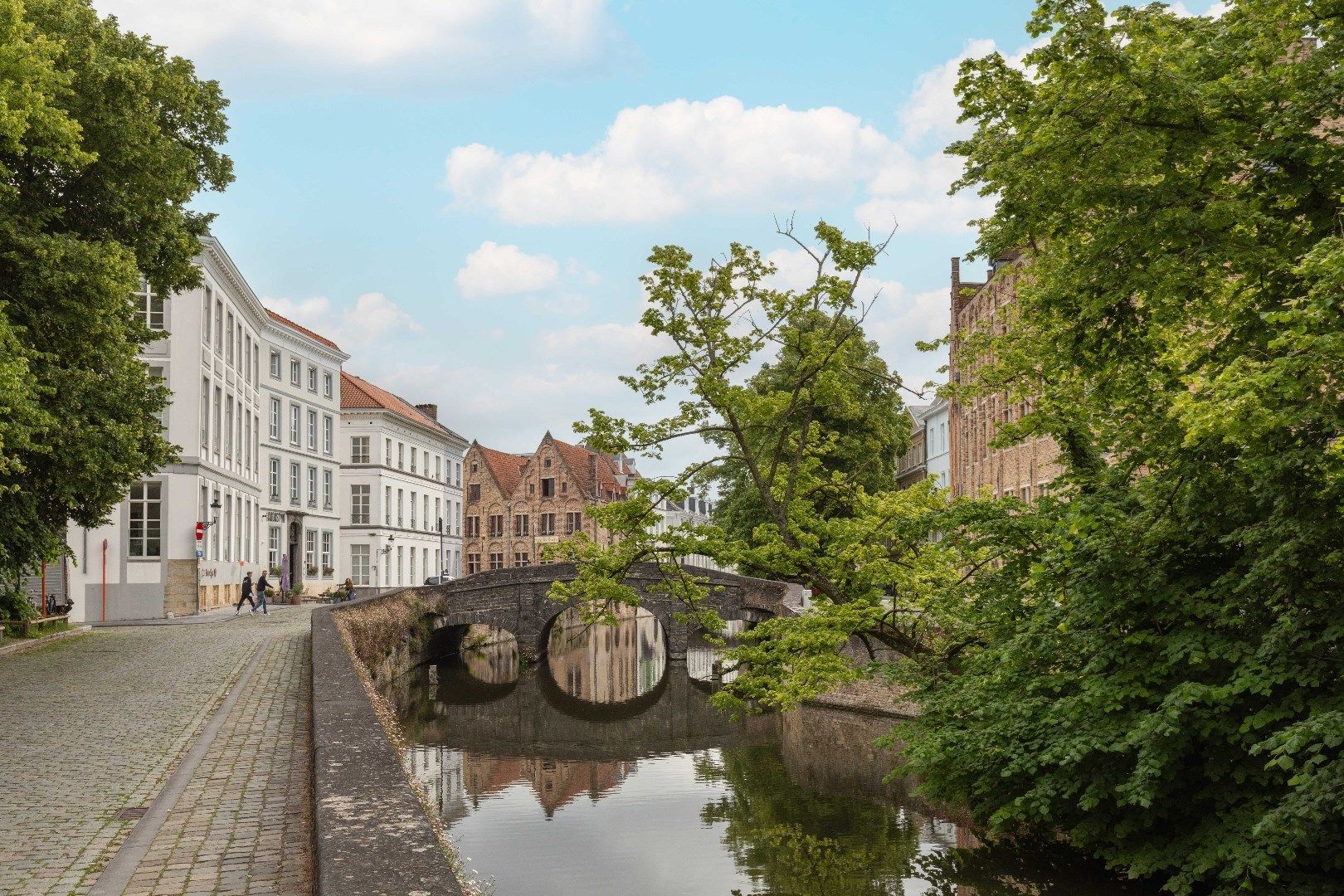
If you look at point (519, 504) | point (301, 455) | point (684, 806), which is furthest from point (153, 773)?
point (519, 504)

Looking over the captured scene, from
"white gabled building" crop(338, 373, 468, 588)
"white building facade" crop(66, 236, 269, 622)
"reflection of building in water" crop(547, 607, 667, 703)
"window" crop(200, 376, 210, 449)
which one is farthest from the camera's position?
"white gabled building" crop(338, 373, 468, 588)

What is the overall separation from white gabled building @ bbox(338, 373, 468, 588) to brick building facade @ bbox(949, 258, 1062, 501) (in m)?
21.4

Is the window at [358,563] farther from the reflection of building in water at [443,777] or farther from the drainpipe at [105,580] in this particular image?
the reflection of building in water at [443,777]

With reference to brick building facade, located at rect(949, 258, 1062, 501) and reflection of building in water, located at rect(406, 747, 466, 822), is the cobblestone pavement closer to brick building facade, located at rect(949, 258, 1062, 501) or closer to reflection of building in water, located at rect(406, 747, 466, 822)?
reflection of building in water, located at rect(406, 747, 466, 822)

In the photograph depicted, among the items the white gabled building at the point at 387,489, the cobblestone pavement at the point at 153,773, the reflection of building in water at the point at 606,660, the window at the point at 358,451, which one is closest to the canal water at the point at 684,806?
the cobblestone pavement at the point at 153,773

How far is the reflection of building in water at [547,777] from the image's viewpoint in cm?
1964

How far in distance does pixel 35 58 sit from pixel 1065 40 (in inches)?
456

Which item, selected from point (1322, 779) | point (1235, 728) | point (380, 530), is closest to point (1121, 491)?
point (1235, 728)

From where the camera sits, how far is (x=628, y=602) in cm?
1705

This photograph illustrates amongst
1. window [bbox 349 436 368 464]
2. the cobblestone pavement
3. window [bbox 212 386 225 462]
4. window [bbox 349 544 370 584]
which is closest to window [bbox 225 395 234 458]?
window [bbox 212 386 225 462]

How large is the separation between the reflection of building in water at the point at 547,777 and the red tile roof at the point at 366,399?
37950 mm

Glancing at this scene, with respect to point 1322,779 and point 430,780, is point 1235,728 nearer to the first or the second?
point 1322,779

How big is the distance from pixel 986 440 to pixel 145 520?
865 inches

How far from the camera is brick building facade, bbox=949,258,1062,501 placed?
33.8 m
